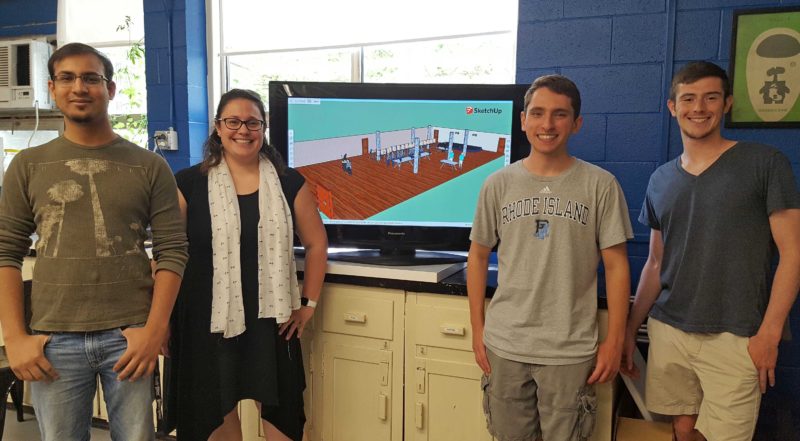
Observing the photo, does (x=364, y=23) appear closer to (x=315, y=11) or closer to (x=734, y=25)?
(x=315, y=11)

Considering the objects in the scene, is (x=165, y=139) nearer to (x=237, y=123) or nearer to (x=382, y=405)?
(x=237, y=123)

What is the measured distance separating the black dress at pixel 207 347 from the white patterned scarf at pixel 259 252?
26mm

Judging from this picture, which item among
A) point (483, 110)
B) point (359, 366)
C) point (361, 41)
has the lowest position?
point (359, 366)

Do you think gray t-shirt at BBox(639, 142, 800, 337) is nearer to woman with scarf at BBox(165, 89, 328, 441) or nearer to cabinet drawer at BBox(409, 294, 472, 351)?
cabinet drawer at BBox(409, 294, 472, 351)

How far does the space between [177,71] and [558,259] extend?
8.00 ft

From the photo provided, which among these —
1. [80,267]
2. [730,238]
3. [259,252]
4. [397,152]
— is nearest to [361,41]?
[397,152]

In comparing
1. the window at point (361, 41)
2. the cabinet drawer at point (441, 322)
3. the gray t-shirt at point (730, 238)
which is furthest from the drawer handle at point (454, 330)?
the window at point (361, 41)

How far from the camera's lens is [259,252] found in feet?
6.08

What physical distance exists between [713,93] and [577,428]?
3.33 feet

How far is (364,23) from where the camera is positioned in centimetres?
291

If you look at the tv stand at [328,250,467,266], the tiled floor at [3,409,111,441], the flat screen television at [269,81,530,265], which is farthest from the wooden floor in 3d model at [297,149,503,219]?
the tiled floor at [3,409,111,441]

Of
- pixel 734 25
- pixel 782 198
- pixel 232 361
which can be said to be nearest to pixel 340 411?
pixel 232 361

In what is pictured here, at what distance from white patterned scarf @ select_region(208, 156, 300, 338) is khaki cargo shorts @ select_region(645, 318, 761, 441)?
3.83 feet

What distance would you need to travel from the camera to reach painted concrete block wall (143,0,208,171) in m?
3.09
